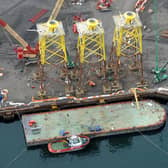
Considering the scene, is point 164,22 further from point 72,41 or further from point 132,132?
point 132,132

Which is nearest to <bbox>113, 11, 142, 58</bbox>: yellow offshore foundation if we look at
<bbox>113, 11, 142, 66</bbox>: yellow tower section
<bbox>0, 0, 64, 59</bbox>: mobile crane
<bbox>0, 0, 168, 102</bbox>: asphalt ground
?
<bbox>113, 11, 142, 66</bbox>: yellow tower section

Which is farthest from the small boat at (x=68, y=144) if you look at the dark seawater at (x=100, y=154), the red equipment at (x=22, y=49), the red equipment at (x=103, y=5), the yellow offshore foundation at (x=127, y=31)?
the red equipment at (x=103, y=5)

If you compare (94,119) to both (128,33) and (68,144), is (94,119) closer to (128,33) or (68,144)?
(68,144)

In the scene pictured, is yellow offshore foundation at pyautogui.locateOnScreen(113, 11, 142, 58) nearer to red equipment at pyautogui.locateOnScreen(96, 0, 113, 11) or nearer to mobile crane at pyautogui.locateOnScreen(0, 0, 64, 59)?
red equipment at pyautogui.locateOnScreen(96, 0, 113, 11)

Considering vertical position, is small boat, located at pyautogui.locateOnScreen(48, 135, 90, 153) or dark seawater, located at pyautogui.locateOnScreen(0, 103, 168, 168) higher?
small boat, located at pyautogui.locateOnScreen(48, 135, 90, 153)

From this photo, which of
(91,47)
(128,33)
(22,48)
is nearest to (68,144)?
(128,33)

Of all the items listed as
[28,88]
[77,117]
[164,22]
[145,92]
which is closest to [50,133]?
[77,117]
